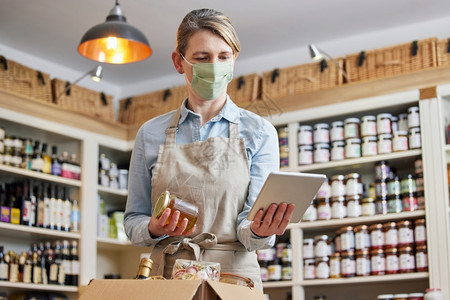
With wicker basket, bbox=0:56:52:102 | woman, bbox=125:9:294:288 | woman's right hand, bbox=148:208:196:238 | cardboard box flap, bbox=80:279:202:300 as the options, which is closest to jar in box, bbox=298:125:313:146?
wicker basket, bbox=0:56:52:102

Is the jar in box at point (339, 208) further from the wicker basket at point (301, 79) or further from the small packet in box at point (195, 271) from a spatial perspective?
the small packet in box at point (195, 271)

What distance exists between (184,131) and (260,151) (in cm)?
19

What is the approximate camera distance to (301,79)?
4398 mm

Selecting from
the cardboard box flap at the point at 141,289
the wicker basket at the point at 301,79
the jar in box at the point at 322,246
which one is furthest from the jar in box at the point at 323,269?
the cardboard box flap at the point at 141,289

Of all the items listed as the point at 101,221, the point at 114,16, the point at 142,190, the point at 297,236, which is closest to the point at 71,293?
the point at 101,221

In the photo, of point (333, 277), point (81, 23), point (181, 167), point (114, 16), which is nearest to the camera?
point (181, 167)

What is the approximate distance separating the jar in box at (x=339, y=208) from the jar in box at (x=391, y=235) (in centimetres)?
28

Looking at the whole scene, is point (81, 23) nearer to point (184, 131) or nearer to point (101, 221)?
point (101, 221)

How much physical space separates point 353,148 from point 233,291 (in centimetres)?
299

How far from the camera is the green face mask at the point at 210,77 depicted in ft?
5.24

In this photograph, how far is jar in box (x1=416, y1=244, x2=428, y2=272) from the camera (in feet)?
12.3

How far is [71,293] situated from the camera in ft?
14.8

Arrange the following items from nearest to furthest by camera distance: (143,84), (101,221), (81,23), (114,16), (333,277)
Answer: (114,16)
(333,277)
(81,23)
(101,221)
(143,84)

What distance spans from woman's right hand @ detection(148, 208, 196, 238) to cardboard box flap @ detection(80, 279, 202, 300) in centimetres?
20
